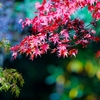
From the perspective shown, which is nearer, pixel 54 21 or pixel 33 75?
pixel 54 21

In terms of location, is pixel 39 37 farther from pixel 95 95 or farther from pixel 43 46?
pixel 95 95

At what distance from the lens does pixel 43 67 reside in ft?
12.7

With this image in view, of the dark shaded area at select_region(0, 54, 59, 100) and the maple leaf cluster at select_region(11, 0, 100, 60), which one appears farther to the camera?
the dark shaded area at select_region(0, 54, 59, 100)

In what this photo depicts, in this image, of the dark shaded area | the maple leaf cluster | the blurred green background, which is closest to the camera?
the maple leaf cluster

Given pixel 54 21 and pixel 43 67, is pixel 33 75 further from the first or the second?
pixel 54 21

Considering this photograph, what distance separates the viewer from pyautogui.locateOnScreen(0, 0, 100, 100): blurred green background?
3.48m

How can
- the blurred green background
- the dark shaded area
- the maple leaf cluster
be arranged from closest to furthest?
the maple leaf cluster < the blurred green background < the dark shaded area

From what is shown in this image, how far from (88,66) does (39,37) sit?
1.20 m

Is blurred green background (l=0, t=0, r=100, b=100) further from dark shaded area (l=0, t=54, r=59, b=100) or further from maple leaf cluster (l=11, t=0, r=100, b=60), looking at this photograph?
maple leaf cluster (l=11, t=0, r=100, b=60)

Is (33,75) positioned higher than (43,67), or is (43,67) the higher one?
(43,67)

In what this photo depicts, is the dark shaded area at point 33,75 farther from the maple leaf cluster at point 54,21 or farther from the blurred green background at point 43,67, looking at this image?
the maple leaf cluster at point 54,21

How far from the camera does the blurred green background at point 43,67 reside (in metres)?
3.48

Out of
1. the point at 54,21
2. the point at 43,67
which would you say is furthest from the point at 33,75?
the point at 54,21

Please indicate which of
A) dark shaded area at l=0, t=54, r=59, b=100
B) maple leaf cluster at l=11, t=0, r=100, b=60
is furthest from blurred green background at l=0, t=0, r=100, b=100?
maple leaf cluster at l=11, t=0, r=100, b=60
